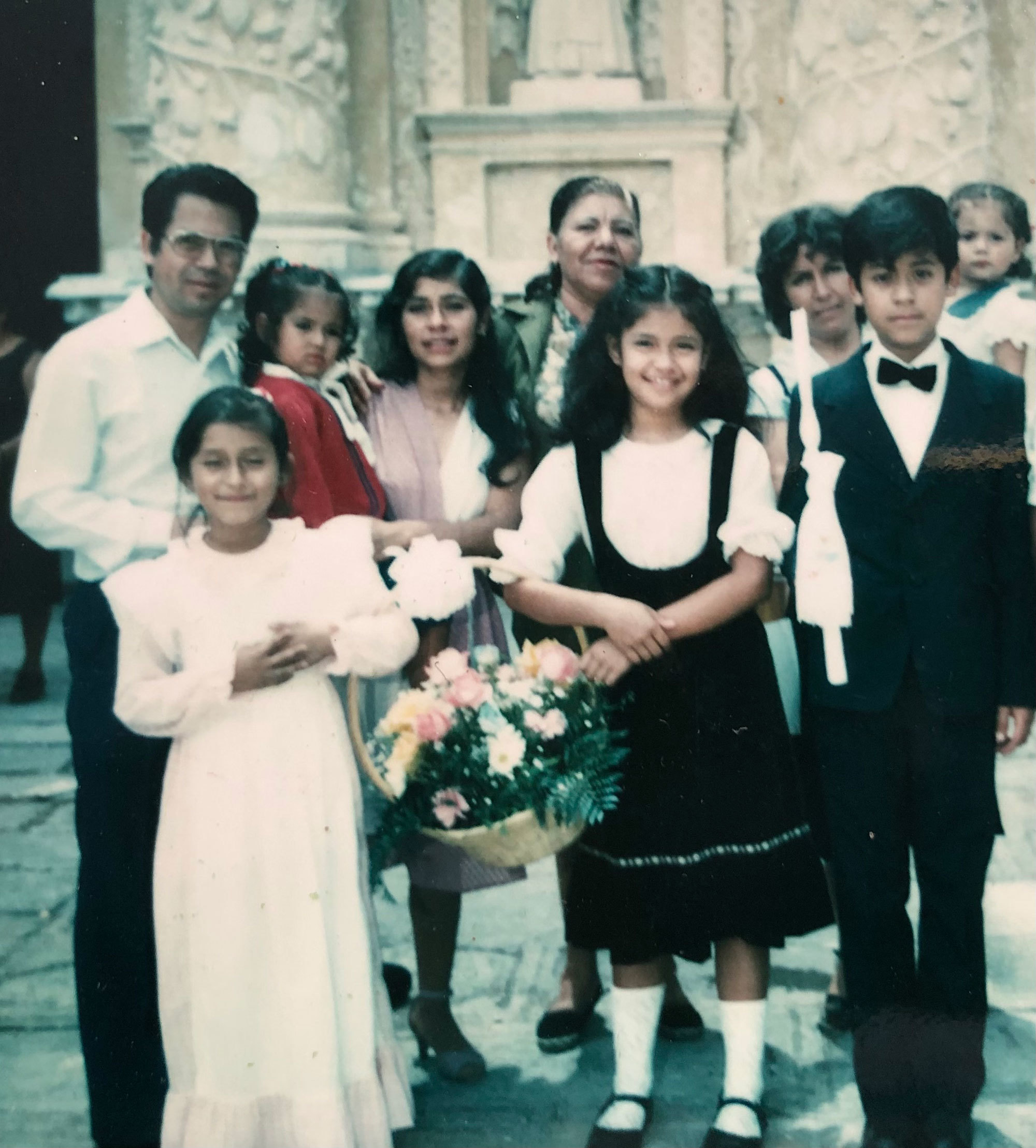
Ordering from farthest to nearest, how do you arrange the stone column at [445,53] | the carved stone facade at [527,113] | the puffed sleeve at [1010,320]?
the stone column at [445,53] → the carved stone facade at [527,113] → the puffed sleeve at [1010,320]

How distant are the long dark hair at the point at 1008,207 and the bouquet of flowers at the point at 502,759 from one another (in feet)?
5.76

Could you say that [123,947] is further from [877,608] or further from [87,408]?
[877,608]

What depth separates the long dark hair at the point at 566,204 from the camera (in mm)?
2885

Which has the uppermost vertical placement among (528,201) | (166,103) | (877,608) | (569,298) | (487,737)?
(166,103)

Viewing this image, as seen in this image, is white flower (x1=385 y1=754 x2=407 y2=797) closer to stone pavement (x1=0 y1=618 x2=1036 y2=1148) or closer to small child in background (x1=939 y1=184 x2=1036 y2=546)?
stone pavement (x1=0 y1=618 x2=1036 y2=1148)

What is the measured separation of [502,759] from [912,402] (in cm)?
92

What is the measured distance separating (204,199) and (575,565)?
96cm

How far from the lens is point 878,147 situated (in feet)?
16.6

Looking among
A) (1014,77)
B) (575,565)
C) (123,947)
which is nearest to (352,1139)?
(123,947)

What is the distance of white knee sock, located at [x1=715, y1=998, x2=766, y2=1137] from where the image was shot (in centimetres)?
237

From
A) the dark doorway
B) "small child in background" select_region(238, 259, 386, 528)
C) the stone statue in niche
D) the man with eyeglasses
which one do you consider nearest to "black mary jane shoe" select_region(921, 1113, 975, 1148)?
the man with eyeglasses

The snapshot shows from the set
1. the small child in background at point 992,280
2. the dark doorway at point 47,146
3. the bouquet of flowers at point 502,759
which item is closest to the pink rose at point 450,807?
the bouquet of flowers at point 502,759

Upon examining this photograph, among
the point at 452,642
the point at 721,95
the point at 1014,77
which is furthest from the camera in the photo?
the point at 721,95

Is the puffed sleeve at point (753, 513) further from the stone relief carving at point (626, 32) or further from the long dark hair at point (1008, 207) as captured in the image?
the stone relief carving at point (626, 32)
